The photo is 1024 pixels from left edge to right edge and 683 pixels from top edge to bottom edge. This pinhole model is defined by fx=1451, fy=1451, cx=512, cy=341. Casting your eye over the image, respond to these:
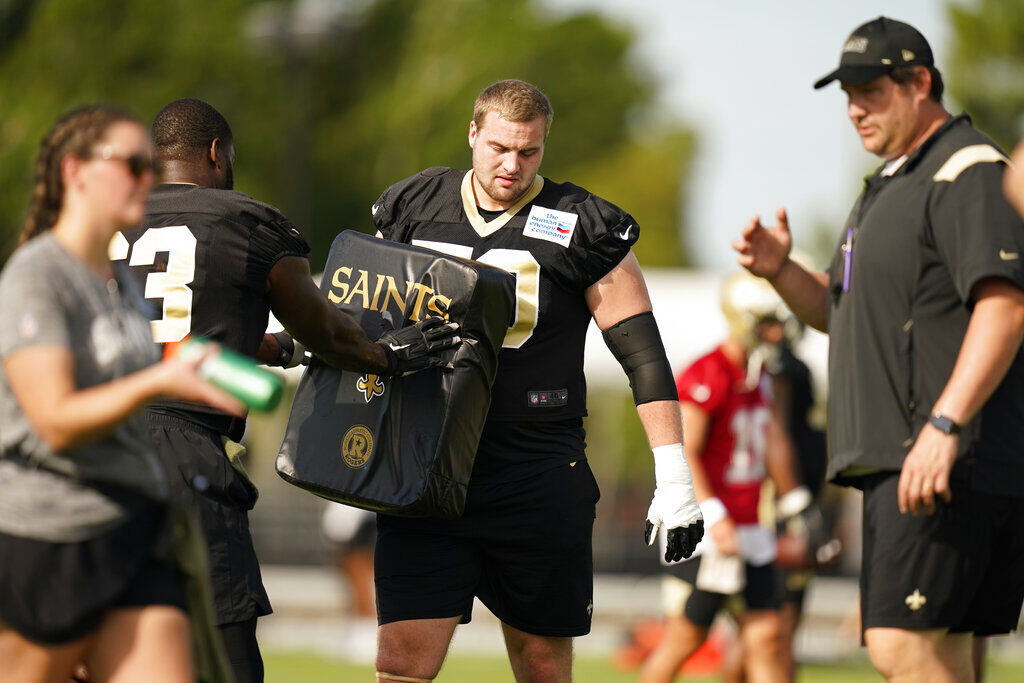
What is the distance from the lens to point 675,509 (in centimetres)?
521

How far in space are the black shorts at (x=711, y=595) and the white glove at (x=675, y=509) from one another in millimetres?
2368

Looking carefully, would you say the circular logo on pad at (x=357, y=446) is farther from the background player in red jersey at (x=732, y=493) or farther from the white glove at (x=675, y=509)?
the background player in red jersey at (x=732, y=493)

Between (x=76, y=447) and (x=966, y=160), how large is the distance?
9.59 ft

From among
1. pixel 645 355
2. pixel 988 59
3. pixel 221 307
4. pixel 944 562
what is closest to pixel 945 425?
pixel 944 562

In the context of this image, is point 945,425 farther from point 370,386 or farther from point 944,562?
point 370,386

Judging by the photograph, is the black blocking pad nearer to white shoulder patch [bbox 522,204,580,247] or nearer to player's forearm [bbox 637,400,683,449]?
white shoulder patch [bbox 522,204,580,247]

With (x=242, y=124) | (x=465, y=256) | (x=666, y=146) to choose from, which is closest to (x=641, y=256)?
(x=666, y=146)

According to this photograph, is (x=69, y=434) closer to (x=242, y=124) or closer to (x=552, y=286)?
Answer: (x=552, y=286)

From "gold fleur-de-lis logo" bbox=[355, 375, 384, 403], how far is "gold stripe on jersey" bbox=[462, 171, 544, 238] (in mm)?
691

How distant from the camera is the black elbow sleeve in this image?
5.28 metres

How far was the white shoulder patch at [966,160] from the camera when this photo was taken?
15.3ft

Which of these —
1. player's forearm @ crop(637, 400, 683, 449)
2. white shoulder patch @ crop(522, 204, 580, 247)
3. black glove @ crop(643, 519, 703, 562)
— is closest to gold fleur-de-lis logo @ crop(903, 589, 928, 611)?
black glove @ crop(643, 519, 703, 562)

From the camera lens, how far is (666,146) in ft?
161

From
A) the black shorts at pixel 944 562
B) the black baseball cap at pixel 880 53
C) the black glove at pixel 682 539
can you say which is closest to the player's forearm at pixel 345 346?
the black glove at pixel 682 539
